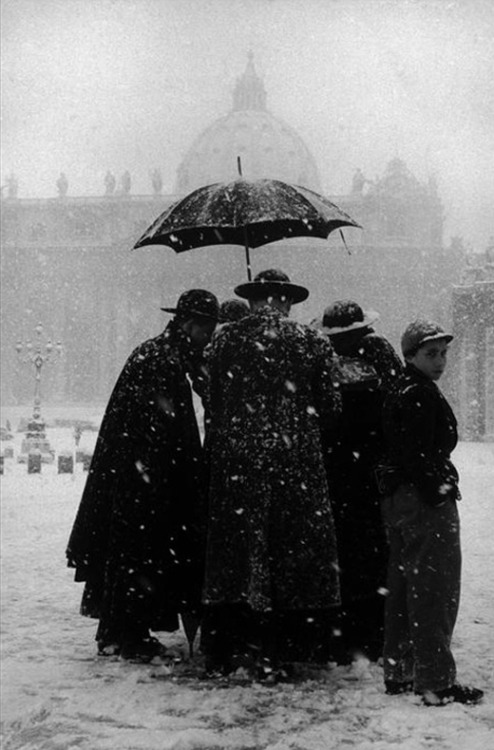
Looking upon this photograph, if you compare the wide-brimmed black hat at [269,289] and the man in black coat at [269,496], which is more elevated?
the wide-brimmed black hat at [269,289]

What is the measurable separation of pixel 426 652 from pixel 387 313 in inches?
2055

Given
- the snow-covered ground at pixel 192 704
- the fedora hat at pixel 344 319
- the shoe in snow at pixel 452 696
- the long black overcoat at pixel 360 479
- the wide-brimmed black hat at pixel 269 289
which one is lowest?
the snow-covered ground at pixel 192 704

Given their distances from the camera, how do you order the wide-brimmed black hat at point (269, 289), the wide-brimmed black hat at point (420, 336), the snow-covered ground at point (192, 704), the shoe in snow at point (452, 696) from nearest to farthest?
the snow-covered ground at point (192, 704) → the shoe in snow at point (452, 696) → the wide-brimmed black hat at point (420, 336) → the wide-brimmed black hat at point (269, 289)

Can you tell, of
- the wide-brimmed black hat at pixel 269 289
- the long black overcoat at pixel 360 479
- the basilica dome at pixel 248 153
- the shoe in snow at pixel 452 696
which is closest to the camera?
the shoe in snow at pixel 452 696

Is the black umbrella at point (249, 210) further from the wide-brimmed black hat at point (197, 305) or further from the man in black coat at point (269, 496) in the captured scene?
the man in black coat at point (269, 496)

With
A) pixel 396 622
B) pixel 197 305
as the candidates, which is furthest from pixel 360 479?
pixel 197 305

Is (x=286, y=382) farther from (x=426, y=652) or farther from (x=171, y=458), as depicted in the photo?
(x=426, y=652)

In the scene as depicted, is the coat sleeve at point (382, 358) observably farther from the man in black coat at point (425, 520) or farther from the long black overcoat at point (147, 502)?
the long black overcoat at point (147, 502)

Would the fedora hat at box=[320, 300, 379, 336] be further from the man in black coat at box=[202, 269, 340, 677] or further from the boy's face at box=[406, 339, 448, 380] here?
the boy's face at box=[406, 339, 448, 380]

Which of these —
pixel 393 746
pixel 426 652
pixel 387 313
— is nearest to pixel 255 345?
pixel 426 652

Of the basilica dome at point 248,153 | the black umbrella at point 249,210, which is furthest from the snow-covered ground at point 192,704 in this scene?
the basilica dome at point 248,153

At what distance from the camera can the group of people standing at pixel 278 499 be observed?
317 cm

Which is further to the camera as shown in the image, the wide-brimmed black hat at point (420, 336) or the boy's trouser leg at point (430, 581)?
the wide-brimmed black hat at point (420, 336)

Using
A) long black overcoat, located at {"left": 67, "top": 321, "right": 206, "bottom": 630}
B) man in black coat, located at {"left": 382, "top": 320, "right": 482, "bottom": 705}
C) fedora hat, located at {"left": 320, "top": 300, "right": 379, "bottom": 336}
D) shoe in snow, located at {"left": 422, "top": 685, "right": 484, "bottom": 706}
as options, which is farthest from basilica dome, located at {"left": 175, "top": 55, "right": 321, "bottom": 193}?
shoe in snow, located at {"left": 422, "top": 685, "right": 484, "bottom": 706}
